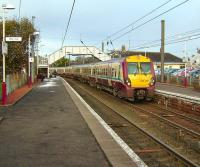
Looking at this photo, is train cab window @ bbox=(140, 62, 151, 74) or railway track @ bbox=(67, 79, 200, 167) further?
train cab window @ bbox=(140, 62, 151, 74)

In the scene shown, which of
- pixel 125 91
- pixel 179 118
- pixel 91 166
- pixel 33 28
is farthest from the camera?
pixel 33 28

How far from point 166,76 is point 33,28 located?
1822cm

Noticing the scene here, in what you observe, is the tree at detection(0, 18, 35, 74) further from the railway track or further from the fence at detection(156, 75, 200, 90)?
the railway track

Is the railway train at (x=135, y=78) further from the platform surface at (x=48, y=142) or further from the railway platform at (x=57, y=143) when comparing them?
the railway platform at (x=57, y=143)

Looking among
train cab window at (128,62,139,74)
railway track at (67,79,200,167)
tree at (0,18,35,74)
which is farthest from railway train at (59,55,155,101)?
tree at (0,18,35,74)

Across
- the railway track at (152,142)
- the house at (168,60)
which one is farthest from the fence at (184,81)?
the house at (168,60)

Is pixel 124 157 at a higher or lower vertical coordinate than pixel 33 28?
lower

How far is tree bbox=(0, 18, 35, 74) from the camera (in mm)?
38062

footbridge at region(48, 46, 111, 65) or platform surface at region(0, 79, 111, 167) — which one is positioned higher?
footbridge at region(48, 46, 111, 65)

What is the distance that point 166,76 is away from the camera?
56469mm

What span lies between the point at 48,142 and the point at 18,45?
2939 cm

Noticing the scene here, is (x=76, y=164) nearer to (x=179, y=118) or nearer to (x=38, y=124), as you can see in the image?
(x=38, y=124)

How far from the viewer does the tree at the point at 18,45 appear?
3806 cm

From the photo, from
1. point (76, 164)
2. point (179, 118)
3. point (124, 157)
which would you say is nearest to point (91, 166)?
point (76, 164)
